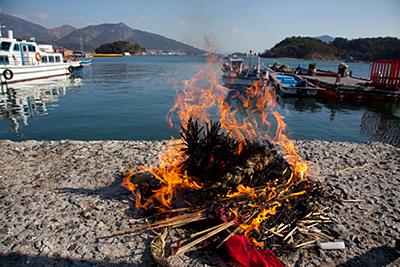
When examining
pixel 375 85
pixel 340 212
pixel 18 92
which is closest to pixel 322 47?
pixel 375 85

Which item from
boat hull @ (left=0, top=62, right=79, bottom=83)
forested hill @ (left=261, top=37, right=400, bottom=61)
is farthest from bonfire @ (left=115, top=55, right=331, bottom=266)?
forested hill @ (left=261, top=37, right=400, bottom=61)

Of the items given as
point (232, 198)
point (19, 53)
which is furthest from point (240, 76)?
point (19, 53)

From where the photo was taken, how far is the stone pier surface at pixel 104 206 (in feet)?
15.7

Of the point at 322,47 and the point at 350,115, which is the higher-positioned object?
the point at 322,47

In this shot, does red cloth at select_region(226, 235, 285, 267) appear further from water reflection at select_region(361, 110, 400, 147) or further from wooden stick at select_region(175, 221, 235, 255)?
water reflection at select_region(361, 110, 400, 147)

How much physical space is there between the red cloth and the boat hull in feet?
145

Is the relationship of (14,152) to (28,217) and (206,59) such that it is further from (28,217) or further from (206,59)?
(206,59)

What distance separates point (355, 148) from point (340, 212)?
6184 millimetres

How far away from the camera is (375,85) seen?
3325 cm

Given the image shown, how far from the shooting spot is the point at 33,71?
42438 mm

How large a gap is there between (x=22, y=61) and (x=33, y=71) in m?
2.40

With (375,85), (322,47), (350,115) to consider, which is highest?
(322,47)

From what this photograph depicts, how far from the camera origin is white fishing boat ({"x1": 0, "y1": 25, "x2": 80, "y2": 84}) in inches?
1449

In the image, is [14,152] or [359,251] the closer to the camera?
[359,251]
